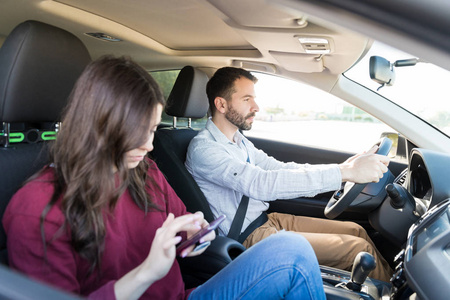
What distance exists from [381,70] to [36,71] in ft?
4.92

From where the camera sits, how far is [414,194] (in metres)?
1.82

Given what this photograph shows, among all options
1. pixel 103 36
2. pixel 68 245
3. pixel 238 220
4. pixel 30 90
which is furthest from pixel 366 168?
pixel 103 36

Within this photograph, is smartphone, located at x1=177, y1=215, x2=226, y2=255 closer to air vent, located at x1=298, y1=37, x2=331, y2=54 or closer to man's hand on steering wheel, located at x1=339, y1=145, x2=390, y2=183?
man's hand on steering wheel, located at x1=339, y1=145, x2=390, y2=183

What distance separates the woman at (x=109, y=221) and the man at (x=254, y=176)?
1.79ft

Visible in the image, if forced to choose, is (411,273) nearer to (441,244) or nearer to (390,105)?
(441,244)

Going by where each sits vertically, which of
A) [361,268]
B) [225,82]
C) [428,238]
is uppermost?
[225,82]

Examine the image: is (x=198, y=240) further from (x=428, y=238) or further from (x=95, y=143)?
(x=428, y=238)

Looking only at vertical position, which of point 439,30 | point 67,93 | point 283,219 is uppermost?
point 439,30

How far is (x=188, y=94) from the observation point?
224 cm

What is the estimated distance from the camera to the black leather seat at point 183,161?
1.54 meters

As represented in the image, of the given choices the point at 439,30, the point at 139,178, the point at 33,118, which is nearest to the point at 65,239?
the point at 139,178

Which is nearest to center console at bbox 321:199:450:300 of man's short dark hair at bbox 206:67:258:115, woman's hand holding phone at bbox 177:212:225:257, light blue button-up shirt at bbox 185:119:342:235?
light blue button-up shirt at bbox 185:119:342:235

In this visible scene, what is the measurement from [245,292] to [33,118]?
859 millimetres

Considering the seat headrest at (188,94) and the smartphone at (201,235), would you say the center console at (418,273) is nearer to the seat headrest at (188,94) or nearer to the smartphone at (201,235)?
the smartphone at (201,235)
